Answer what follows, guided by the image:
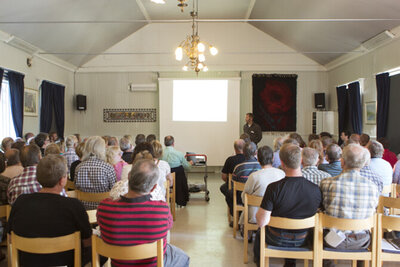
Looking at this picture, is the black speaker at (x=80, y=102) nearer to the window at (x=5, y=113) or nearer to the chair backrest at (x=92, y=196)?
the window at (x=5, y=113)

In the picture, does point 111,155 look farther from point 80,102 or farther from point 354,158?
point 80,102

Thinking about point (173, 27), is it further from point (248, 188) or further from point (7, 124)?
point (248, 188)

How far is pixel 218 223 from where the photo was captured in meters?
4.48

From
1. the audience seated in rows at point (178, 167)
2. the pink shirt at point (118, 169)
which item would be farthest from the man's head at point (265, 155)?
the audience seated in rows at point (178, 167)

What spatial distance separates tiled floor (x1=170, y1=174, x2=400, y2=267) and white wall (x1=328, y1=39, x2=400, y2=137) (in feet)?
13.5

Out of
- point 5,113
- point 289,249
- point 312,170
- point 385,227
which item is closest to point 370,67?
point 312,170

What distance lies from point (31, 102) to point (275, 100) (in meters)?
6.49

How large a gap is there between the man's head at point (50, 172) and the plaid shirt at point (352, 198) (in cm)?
192

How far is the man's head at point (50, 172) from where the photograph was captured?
6.56 feet

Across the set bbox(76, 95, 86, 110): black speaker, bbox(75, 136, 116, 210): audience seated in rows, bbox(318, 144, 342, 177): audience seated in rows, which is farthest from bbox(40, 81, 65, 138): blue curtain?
bbox(318, 144, 342, 177): audience seated in rows

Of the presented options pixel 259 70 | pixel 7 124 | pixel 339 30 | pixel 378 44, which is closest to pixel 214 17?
pixel 259 70

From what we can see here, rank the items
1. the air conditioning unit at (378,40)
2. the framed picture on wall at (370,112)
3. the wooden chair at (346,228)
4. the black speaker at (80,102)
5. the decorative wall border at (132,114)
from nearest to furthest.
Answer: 1. the wooden chair at (346,228)
2. the air conditioning unit at (378,40)
3. the framed picture on wall at (370,112)
4. the black speaker at (80,102)
5. the decorative wall border at (132,114)

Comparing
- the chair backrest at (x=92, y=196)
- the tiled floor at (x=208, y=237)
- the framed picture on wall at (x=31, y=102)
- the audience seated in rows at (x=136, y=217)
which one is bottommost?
the tiled floor at (x=208, y=237)

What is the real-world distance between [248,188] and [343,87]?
6117mm
